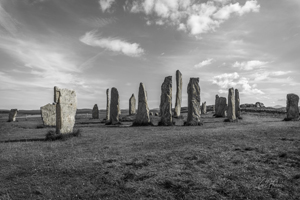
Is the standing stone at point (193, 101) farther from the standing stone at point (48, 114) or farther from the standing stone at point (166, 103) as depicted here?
the standing stone at point (48, 114)

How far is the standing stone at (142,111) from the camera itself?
17109 mm

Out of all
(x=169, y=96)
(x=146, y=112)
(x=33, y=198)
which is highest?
(x=169, y=96)

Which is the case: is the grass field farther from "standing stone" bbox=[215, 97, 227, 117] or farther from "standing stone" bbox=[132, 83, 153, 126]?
"standing stone" bbox=[215, 97, 227, 117]

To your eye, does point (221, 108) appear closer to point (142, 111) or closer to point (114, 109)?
point (142, 111)

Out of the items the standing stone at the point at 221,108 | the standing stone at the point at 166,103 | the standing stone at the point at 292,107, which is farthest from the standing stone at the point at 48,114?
the standing stone at the point at 292,107

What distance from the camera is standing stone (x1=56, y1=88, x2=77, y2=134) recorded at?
36.0 ft

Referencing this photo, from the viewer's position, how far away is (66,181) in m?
5.09

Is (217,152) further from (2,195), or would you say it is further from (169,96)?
(169,96)

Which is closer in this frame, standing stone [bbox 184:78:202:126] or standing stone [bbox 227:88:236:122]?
standing stone [bbox 184:78:202:126]

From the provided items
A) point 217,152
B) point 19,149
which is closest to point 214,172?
point 217,152

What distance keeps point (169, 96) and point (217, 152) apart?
10611 mm

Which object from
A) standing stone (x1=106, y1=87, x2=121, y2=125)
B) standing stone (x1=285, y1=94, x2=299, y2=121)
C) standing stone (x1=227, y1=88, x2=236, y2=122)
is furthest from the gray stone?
standing stone (x1=106, y1=87, x2=121, y2=125)

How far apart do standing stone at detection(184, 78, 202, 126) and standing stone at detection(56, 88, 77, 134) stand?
29.1 ft

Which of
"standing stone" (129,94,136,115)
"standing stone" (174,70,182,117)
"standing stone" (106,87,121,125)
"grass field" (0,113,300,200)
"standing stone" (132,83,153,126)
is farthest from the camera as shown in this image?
"standing stone" (129,94,136,115)
